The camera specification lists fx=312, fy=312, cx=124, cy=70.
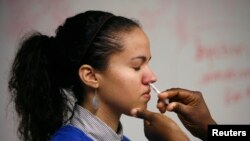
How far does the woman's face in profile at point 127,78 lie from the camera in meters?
0.87

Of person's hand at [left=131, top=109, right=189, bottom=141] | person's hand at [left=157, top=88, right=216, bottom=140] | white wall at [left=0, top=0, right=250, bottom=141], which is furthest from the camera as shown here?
white wall at [left=0, top=0, right=250, bottom=141]

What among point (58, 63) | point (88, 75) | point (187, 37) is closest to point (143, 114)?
point (88, 75)

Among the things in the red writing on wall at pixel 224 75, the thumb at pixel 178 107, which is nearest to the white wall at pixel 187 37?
the red writing on wall at pixel 224 75

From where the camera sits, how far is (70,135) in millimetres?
824

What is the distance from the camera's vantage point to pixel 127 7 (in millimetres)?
1345

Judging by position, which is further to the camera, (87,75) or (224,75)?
(224,75)

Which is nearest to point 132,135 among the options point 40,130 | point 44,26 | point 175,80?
point 175,80

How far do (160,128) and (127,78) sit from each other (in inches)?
6.6

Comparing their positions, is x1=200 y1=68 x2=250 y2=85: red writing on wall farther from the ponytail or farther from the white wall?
the ponytail

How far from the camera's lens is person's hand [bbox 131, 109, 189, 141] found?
0.75m

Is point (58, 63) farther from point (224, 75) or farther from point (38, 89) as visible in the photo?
point (224, 75)

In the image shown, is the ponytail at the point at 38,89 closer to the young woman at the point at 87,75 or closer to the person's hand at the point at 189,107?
the young woman at the point at 87,75

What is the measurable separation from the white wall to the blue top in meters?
0.50

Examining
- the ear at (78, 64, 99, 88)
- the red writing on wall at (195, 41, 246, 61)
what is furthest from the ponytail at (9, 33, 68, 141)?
the red writing on wall at (195, 41, 246, 61)
